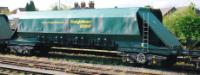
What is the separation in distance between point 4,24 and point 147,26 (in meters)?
12.0

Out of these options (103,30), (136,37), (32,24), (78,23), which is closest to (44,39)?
(32,24)

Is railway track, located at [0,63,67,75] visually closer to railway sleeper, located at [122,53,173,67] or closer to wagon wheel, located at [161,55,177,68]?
railway sleeper, located at [122,53,173,67]

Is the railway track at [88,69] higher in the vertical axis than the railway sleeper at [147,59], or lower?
lower

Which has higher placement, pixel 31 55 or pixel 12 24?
pixel 12 24

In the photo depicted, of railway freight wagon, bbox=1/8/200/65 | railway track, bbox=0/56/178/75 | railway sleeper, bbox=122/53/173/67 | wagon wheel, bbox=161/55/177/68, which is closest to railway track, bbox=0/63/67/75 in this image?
railway track, bbox=0/56/178/75

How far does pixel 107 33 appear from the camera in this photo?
70.0 ft

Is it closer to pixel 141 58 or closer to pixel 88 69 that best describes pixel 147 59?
pixel 141 58

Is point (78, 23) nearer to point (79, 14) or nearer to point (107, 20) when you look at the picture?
point (79, 14)

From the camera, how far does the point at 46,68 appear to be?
18.6 metres

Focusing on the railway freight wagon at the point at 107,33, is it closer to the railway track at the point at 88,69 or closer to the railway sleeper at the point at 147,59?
the railway sleeper at the point at 147,59

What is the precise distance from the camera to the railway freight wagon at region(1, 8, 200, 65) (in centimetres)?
1970

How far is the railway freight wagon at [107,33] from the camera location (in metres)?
19.7

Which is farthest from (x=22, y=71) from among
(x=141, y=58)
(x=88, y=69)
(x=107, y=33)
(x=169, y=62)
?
(x=169, y=62)

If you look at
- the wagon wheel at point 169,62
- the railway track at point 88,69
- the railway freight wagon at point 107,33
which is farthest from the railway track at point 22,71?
the wagon wheel at point 169,62
